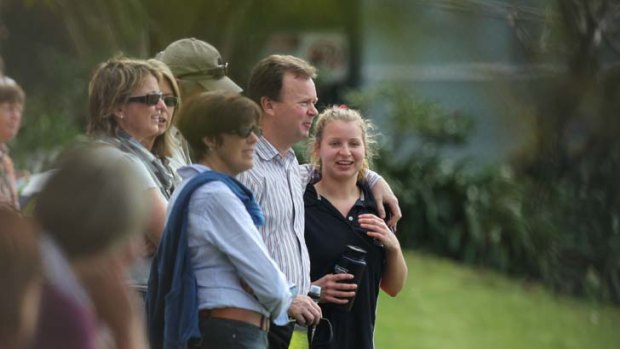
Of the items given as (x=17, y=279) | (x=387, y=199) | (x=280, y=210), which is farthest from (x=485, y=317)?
(x=17, y=279)

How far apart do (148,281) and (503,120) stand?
6.86 m

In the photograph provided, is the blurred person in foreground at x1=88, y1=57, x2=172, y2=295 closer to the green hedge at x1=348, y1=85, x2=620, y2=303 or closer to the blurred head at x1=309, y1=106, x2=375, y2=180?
the blurred head at x1=309, y1=106, x2=375, y2=180

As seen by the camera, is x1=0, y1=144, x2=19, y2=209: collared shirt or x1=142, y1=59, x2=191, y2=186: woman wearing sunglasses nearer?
x1=142, y1=59, x2=191, y2=186: woman wearing sunglasses

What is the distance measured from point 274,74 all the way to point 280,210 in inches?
21.0

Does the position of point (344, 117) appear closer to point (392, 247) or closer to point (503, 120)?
point (392, 247)

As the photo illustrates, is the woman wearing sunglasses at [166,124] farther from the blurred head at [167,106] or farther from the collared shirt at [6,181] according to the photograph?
the collared shirt at [6,181]

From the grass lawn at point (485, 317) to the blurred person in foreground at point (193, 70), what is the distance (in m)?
5.58

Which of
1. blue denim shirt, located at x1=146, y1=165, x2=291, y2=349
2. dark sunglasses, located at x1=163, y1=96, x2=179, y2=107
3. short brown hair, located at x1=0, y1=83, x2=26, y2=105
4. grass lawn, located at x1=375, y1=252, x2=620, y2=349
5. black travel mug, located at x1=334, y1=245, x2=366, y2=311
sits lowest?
grass lawn, located at x1=375, y1=252, x2=620, y2=349

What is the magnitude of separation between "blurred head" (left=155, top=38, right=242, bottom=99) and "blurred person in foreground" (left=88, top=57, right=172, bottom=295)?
52 centimetres

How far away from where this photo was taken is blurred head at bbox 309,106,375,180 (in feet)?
18.3

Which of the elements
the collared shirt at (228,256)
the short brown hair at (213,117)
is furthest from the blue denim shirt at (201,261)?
the short brown hair at (213,117)

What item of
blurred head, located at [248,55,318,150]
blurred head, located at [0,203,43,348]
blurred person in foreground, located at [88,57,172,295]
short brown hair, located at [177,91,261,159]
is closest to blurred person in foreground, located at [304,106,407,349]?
blurred head, located at [248,55,318,150]

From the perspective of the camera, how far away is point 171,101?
5266mm

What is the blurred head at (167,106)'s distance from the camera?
5218 mm
